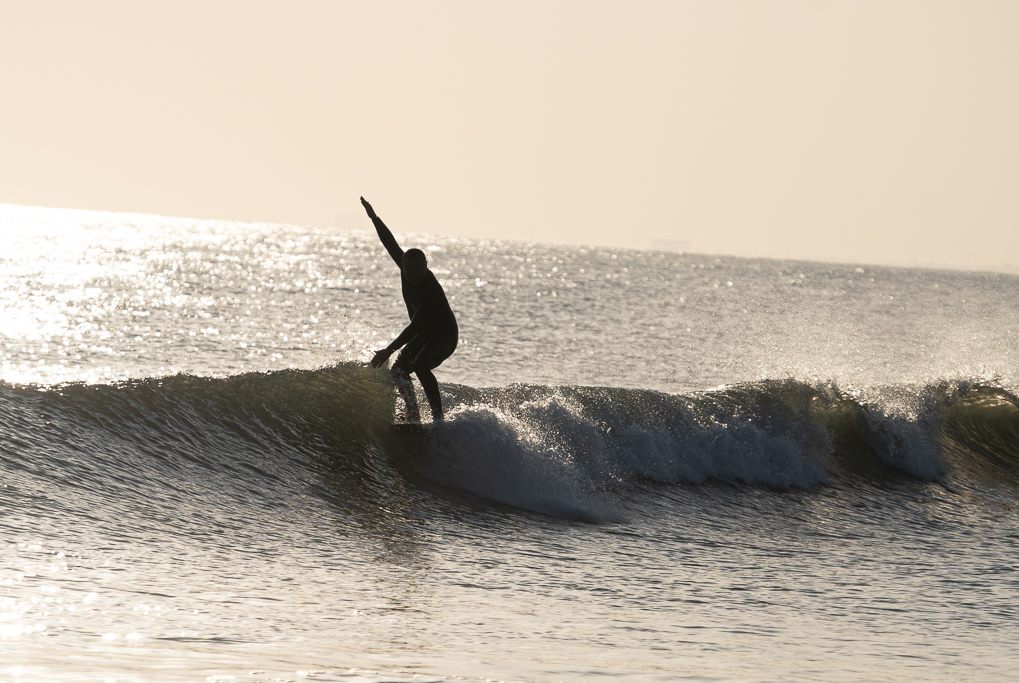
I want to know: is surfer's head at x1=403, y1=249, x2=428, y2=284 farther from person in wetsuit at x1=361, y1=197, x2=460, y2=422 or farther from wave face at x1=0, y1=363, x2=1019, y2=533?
wave face at x1=0, y1=363, x2=1019, y2=533

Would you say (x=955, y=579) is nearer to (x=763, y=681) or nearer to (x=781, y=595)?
(x=781, y=595)

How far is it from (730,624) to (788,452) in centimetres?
503

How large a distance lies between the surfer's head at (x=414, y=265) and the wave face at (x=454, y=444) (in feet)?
4.80

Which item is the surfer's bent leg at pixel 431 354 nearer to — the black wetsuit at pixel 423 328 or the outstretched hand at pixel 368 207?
the black wetsuit at pixel 423 328

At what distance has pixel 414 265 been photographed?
750 cm

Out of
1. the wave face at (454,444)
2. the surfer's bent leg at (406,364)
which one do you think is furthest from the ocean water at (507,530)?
the surfer's bent leg at (406,364)

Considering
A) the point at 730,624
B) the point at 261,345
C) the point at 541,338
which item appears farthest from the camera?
the point at 541,338

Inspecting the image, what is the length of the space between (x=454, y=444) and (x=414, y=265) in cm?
168

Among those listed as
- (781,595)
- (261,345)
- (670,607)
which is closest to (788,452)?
(781,595)

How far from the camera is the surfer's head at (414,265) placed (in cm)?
745

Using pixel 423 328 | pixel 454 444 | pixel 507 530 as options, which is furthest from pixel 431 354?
pixel 507 530

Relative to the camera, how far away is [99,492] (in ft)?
21.0

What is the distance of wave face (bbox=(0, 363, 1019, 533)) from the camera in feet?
22.9

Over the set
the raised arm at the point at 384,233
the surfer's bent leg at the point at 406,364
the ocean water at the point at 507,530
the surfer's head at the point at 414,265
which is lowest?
the ocean water at the point at 507,530
